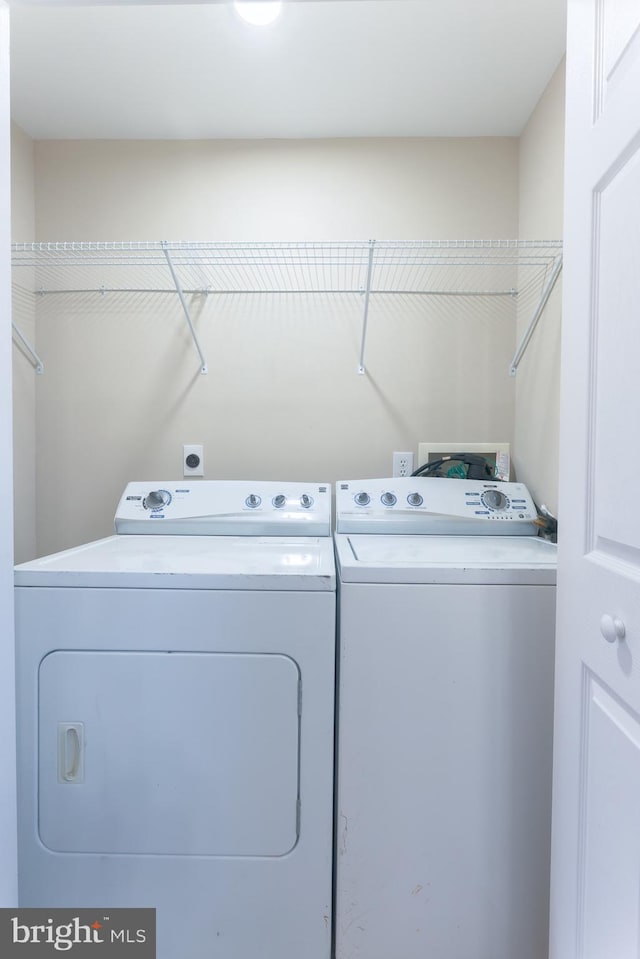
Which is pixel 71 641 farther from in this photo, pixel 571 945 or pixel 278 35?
pixel 278 35

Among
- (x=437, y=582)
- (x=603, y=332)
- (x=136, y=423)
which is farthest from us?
(x=136, y=423)

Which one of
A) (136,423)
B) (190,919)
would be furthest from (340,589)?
(136,423)

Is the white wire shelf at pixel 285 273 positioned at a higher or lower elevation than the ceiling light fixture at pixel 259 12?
lower

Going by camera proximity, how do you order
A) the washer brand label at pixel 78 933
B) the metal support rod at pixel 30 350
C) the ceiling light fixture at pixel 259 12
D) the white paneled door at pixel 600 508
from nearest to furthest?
the white paneled door at pixel 600 508
the washer brand label at pixel 78 933
the ceiling light fixture at pixel 259 12
the metal support rod at pixel 30 350

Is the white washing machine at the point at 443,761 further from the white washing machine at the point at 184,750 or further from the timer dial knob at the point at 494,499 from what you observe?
the timer dial knob at the point at 494,499

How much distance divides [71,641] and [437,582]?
2.90 ft

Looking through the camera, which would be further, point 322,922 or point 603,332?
point 322,922

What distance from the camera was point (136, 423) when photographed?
213 cm

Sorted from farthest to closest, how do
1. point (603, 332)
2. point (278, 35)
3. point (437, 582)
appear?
1. point (278, 35)
2. point (437, 582)
3. point (603, 332)

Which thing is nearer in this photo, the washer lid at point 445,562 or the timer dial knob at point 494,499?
the washer lid at point 445,562

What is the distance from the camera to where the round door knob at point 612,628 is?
0.78 meters

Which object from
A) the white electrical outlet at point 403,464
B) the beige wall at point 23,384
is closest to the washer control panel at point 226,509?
the white electrical outlet at point 403,464

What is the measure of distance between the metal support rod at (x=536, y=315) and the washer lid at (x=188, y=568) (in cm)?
117

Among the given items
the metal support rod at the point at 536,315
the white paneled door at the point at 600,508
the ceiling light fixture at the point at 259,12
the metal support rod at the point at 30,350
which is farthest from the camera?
the metal support rod at the point at 30,350
